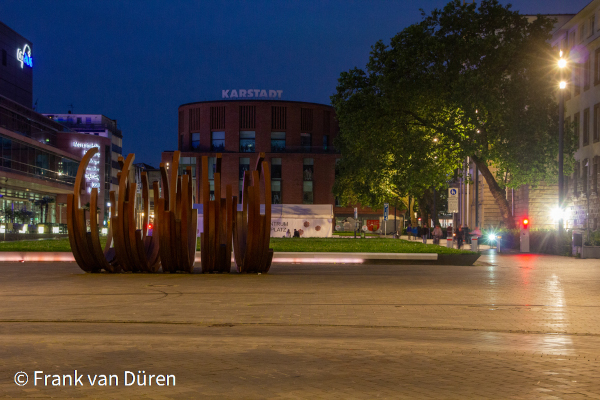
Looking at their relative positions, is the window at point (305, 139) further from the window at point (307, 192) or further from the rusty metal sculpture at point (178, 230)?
the rusty metal sculpture at point (178, 230)

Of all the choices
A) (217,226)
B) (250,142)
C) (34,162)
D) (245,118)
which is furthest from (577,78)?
(245,118)

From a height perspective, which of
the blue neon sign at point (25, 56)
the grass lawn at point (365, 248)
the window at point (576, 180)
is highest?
the blue neon sign at point (25, 56)

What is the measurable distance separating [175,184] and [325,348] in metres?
12.4

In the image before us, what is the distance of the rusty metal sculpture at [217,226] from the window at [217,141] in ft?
272

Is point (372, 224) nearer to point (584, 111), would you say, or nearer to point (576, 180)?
point (576, 180)

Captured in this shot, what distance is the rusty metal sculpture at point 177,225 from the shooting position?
18.5 m

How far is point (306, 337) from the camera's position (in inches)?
364

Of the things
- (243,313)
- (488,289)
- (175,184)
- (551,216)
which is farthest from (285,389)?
(551,216)

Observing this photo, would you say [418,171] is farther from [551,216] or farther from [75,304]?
[75,304]

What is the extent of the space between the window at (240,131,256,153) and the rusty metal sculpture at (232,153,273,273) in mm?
81824

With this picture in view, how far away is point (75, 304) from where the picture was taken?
12.6 metres

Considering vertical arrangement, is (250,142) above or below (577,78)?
above

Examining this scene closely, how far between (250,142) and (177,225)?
85016 millimetres

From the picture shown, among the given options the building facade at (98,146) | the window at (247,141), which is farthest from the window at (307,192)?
the building facade at (98,146)
